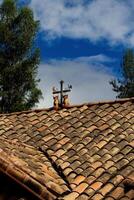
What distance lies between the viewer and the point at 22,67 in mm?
32094

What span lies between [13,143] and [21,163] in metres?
2.06

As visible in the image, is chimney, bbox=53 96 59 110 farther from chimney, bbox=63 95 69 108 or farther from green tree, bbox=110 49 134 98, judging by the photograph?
green tree, bbox=110 49 134 98

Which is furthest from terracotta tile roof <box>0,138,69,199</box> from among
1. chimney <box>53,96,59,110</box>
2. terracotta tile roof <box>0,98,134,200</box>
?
chimney <box>53,96,59,110</box>

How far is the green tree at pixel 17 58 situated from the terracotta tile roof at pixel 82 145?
17.2 m

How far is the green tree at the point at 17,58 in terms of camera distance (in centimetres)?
3112

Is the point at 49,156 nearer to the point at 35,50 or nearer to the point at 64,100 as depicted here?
the point at 64,100

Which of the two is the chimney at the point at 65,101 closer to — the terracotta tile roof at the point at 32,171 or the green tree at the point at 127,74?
the terracotta tile roof at the point at 32,171

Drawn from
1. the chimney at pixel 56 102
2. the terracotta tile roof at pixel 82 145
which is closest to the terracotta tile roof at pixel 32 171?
the terracotta tile roof at pixel 82 145

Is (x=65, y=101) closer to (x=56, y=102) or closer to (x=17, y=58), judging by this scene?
(x=56, y=102)

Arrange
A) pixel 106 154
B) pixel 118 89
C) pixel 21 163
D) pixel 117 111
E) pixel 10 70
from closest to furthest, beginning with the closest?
pixel 21 163 → pixel 106 154 → pixel 117 111 → pixel 10 70 → pixel 118 89

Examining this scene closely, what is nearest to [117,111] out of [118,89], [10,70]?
[10,70]

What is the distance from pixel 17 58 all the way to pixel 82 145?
22.3 meters

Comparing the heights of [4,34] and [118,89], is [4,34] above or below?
above

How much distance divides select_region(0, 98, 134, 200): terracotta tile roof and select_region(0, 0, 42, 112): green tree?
17.2m
